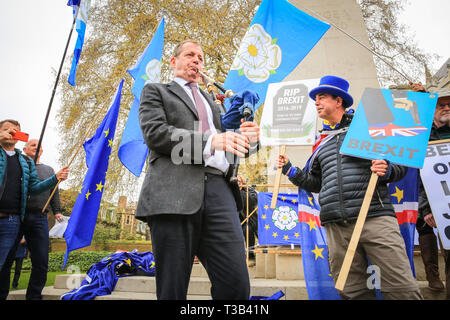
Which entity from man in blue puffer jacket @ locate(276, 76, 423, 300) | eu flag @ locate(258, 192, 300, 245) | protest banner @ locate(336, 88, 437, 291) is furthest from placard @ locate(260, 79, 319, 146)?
eu flag @ locate(258, 192, 300, 245)

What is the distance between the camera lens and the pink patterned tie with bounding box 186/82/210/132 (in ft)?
5.94

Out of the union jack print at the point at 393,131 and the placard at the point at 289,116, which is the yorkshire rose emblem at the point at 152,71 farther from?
the union jack print at the point at 393,131

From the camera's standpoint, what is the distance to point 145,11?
A: 1186cm

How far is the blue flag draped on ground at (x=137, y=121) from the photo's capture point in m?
4.45

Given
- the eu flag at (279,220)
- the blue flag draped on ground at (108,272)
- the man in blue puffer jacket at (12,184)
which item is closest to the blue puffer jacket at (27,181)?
the man in blue puffer jacket at (12,184)

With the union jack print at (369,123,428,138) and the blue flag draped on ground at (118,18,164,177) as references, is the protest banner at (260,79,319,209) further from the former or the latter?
the blue flag draped on ground at (118,18,164,177)

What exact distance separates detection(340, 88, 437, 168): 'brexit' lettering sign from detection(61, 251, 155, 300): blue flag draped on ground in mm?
3099

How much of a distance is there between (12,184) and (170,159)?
2761 millimetres

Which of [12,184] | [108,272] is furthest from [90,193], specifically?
[108,272]

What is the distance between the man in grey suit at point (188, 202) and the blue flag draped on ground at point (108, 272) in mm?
2762

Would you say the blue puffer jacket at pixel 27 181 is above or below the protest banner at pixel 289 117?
below

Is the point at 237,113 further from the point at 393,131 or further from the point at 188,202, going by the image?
the point at 393,131
